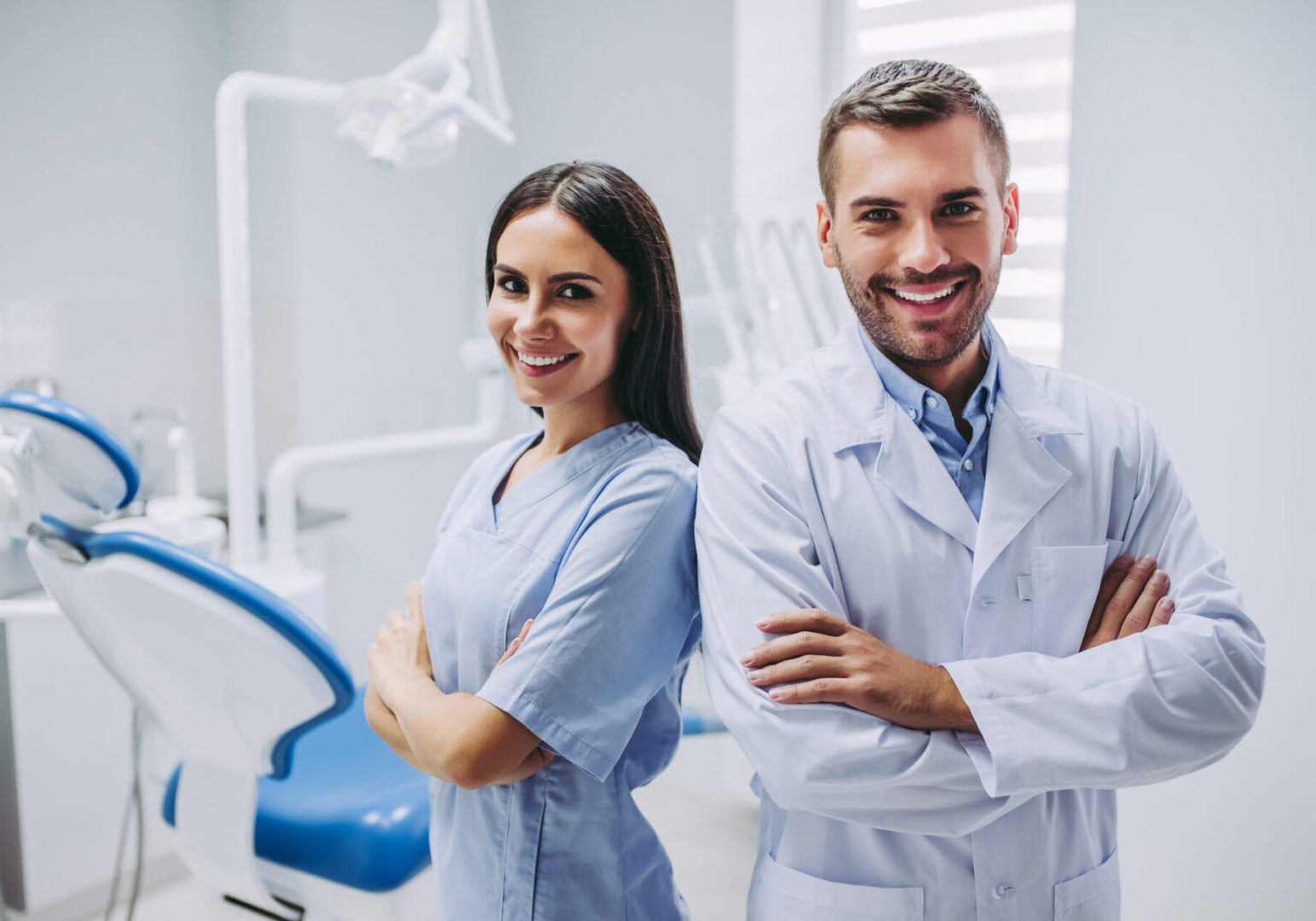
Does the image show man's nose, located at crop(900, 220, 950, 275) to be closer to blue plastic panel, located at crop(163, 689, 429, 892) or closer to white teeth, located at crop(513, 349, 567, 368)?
white teeth, located at crop(513, 349, 567, 368)

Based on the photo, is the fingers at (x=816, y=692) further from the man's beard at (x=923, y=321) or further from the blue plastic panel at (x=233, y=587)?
the blue plastic panel at (x=233, y=587)

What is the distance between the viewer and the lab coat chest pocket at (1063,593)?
3.24ft

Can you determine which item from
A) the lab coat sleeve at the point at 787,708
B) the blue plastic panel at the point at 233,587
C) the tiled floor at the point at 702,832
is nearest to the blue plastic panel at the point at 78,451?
the blue plastic panel at the point at 233,587

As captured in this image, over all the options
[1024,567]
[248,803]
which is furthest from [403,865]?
[1024,567]

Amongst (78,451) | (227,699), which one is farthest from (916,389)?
(78,451)

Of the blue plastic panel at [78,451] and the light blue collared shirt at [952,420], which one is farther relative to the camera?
the blue plastic panel at [78,451]

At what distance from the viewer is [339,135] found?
1.67 metres

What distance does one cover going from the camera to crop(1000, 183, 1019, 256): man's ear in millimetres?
1026

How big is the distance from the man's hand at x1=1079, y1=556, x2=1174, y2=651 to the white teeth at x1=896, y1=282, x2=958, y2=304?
12.8 inches

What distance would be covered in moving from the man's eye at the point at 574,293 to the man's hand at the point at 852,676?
381 millimetres

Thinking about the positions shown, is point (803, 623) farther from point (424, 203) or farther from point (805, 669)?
point (424, 203)

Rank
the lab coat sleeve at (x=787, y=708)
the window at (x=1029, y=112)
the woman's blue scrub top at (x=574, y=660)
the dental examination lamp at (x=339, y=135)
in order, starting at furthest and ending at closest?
the window at (x=1029, y=112)
the dental examination lamp at (x=339, y=135)
the woman's blue scrub top at (x=574, y=660)
the lab coat sleeve at (x=787, y=708)

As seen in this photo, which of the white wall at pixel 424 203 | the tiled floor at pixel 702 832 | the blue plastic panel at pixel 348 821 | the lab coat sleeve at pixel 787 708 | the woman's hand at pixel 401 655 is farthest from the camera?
the white wall at pixel 424 203

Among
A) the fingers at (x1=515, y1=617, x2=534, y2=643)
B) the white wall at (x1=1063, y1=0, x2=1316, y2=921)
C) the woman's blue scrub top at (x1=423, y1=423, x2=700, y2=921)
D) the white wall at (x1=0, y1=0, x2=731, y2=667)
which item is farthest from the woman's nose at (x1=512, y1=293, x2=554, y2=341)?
the white wall at (x1=0, y1=0, x2=731, y2=667)
